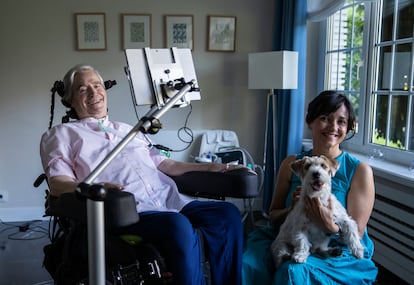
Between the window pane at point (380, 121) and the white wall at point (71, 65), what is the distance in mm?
1050

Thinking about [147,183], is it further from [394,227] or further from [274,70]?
[274,70]

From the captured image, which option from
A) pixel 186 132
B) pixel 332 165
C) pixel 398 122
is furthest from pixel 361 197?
pixel 186 132

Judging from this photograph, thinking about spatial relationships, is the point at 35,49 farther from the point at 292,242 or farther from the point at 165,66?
the point at 292,242

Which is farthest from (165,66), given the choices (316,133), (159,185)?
(316,133)

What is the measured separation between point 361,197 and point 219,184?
523 millimetres

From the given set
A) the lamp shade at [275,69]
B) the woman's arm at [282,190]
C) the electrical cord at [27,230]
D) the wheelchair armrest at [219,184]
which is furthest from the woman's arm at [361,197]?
the electrical cord at [27,230]

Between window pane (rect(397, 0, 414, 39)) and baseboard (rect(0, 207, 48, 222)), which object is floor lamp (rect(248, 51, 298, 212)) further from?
baseboard (rect(0, 207, 48, 222))

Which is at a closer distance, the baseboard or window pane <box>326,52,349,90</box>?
window pane <box>326,52,349,90</box>

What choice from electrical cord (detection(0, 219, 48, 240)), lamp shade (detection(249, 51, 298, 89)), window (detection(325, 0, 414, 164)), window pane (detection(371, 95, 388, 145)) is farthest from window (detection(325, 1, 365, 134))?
electrical cord (detection(0, 219, 48, 240))

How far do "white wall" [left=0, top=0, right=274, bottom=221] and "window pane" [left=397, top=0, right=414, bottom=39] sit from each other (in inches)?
47.7

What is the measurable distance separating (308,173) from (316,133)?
0.23 m

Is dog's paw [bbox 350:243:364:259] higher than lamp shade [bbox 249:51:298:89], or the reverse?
lamp shade [bbox 249:51:298:89]

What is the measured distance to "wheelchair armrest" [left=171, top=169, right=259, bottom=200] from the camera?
1549mm

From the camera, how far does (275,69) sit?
9.06ft
